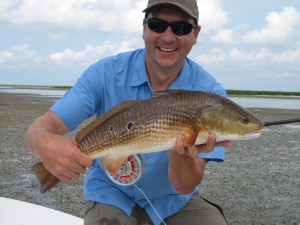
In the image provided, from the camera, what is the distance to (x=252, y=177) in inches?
433

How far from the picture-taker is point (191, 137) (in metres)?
3.56

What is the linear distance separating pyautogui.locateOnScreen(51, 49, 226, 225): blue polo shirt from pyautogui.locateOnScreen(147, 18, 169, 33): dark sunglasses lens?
48 centimetres

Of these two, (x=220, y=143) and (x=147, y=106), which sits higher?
(x=147, y=106)

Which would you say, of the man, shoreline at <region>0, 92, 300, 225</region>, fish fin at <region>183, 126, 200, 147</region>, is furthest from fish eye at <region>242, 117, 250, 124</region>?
shoreline at <region>0, 92, 300, 225</region>

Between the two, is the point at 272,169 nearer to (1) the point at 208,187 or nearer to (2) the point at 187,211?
(1) the point at 208,187

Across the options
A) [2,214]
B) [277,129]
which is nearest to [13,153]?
[2,214]

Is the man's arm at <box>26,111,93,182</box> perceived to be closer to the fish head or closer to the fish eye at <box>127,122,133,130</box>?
the fish eye at <box>127,122,133,130</box>

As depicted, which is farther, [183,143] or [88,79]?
[88,79]

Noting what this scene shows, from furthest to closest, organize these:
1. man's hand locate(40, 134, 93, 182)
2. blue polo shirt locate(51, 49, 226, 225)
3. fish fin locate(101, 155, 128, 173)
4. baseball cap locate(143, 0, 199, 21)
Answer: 1. blue polo shirt locate(51, 49, 226, 225)
2. baseball cap locate(143, 0, 199, 21)
3. fish fin locate(101, 155, 128, 173)
4. man's hand locate(40, 134, 93, 182)

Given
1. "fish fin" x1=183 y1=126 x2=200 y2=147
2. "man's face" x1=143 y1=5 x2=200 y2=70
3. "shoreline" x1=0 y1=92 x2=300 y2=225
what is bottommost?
"shoreline" x1=0 y1=92 x2=300 y2=225

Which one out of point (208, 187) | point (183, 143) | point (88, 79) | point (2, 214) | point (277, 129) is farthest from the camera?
point (277, 129)

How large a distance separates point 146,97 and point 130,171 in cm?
79

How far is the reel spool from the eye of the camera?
4.25m

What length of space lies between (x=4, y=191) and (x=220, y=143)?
6.58m
